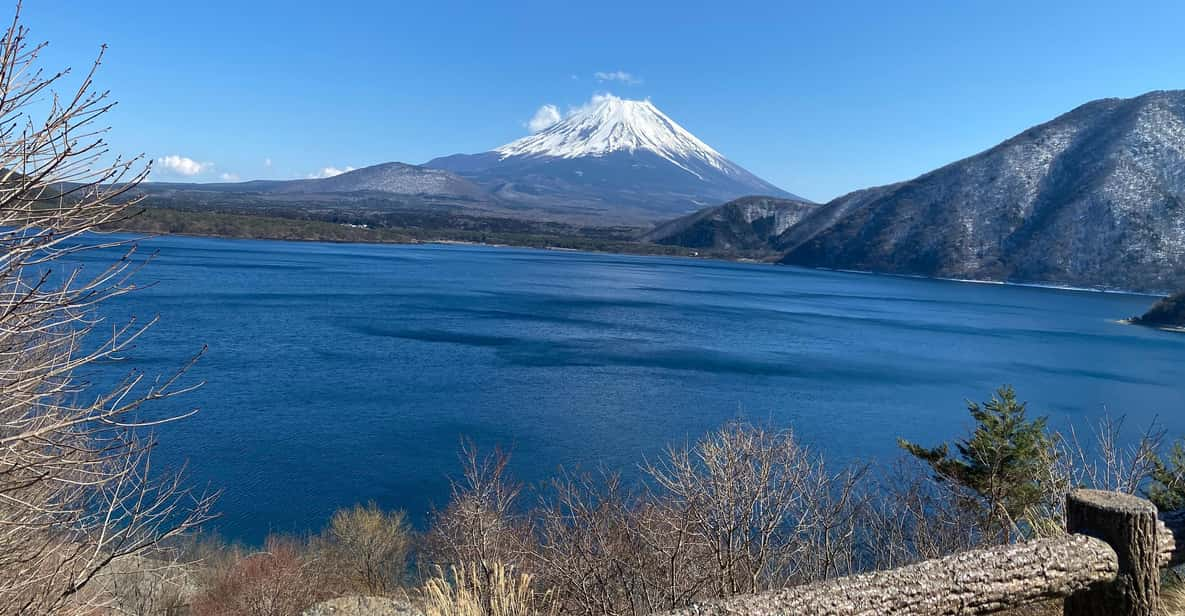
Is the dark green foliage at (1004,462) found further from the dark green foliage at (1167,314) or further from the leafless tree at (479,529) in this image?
the dark green foliage at (1167,314)

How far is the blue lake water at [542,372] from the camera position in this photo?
18.5m

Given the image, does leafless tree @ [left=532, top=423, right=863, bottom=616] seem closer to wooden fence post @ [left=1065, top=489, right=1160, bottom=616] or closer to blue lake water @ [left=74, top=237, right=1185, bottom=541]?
wooden fence post @ [left=1065, top=489, right=1160, bottom=616]

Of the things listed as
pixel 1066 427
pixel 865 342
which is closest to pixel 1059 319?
pixel 865 342

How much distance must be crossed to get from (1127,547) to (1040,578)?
1.24 ft

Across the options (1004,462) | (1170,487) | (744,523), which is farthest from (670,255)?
(744,523)

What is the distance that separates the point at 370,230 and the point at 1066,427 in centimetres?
10797

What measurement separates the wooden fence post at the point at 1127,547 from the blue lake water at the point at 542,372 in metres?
10.7

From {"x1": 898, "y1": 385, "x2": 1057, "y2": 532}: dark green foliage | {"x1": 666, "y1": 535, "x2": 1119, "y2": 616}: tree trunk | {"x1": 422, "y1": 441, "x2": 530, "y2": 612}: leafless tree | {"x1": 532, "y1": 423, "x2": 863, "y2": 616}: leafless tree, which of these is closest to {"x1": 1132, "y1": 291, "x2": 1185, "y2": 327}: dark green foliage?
{"x1": 898, "y1": 385, "x2": 1057, "y2": 532}: dark green foliage

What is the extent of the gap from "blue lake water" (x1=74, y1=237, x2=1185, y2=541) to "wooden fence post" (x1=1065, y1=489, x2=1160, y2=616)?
422 inches

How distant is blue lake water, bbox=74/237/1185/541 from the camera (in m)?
18.5

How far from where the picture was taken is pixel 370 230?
384ft

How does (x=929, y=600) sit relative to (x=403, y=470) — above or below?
above

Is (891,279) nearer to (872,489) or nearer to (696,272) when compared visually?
(696,272)

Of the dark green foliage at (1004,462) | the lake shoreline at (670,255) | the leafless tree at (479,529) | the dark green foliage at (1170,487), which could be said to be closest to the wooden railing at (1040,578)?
the leafless tree at (479,529)
